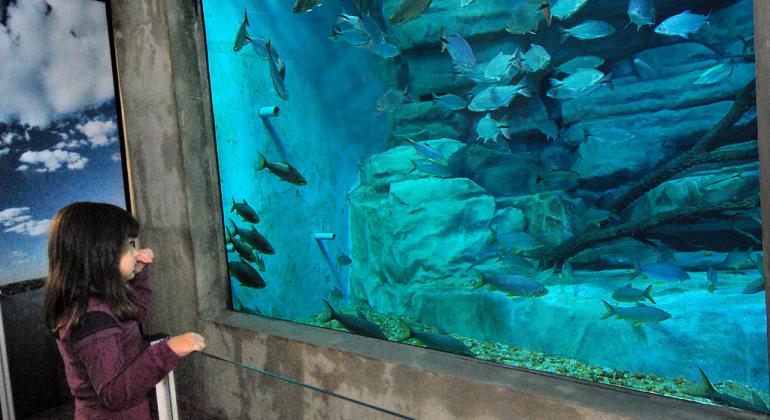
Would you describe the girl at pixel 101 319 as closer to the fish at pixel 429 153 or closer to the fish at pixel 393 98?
the fish at pixel 429 153

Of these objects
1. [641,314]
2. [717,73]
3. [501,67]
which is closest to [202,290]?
[501,67]

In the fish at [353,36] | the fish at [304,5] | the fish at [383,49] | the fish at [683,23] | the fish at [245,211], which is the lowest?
the fish at [245,211]

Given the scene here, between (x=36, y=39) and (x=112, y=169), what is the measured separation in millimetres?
1161

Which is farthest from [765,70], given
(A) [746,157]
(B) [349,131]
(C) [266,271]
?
(C) [266,271]

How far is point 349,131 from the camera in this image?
5375mm

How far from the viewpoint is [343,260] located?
5.53 meters

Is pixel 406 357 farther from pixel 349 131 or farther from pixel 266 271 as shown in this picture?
pixel 349 131

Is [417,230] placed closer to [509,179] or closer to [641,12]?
[509,179]

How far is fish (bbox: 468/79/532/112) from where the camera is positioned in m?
4.10

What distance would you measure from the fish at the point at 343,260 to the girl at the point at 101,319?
3646mm

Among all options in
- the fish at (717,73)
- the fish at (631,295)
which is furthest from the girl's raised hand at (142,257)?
the fish at (717,73)

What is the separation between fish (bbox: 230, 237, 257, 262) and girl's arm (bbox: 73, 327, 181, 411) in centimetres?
286

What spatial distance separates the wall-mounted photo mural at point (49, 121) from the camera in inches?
152

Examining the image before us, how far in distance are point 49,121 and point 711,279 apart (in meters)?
5.43
